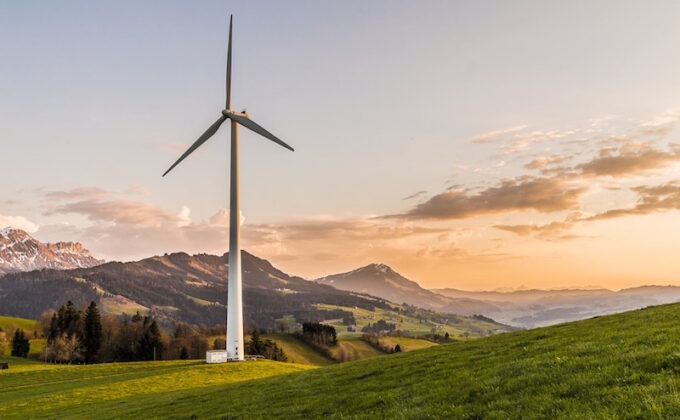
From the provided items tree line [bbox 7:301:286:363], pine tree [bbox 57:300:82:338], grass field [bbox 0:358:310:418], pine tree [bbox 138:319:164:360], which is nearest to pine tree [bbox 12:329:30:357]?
tree line [bbox 7:301:286:363]

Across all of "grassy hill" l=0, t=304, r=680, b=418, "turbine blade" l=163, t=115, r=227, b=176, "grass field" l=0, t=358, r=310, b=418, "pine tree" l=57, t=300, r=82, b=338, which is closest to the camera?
"grassy hill" l=0, t=304, r=680, b=418

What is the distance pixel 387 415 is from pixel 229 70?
74.2 meters

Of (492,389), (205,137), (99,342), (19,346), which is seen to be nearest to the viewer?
(492,389)

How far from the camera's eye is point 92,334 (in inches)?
5812

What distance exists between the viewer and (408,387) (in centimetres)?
2378

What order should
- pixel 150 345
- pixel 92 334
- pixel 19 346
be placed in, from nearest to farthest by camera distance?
pixel 150 345
pixel 92 334
pixel 19 346

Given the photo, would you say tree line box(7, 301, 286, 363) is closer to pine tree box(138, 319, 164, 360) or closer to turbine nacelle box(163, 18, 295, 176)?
pine tree box(138, 319, 164, 360)

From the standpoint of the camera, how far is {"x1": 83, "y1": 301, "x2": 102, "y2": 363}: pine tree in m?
146

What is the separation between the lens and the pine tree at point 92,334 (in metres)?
146

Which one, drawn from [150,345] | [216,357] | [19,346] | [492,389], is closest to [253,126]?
[216,357]

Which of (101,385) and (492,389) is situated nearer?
(492,389)

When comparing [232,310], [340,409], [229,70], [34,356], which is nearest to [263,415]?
[340,409]

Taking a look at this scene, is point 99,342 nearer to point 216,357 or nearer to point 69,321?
point 69,321

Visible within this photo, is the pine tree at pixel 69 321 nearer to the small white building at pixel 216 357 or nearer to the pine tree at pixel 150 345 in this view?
the pine tree at pixel 150 345
